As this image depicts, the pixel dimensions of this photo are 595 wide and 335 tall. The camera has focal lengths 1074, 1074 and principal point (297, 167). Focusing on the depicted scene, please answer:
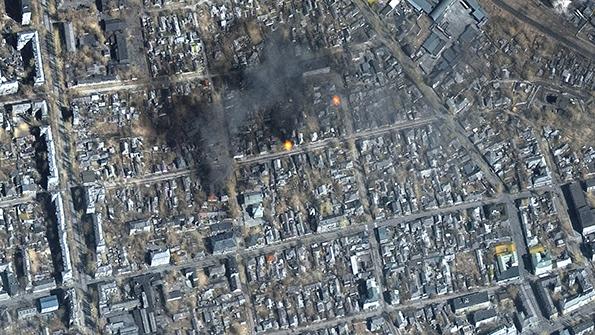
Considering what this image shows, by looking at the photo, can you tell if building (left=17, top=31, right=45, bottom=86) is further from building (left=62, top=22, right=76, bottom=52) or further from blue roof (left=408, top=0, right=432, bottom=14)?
blue roof (left=408, top=0, right=432, bottom=14)

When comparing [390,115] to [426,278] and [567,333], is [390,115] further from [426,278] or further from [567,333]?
[567,333]

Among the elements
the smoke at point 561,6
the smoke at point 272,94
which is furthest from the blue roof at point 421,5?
the smoke at point 272,94

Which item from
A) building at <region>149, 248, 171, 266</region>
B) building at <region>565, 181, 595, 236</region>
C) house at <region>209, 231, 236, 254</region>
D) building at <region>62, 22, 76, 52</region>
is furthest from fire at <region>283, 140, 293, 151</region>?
building at <region>565, 181, 595, 236</region>

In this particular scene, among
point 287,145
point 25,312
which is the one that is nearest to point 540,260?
point 287,145

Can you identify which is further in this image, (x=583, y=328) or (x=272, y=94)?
(x=583, y=328)

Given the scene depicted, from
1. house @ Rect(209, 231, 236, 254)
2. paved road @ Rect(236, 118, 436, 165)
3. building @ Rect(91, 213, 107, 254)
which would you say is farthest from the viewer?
paved road @ Rect(236, 118, 436, 165)

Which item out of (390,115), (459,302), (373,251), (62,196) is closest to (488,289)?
(459,302)

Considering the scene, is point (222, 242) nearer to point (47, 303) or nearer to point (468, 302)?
point (47, 303)

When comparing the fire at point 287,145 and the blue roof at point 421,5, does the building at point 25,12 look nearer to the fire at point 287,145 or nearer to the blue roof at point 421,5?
the fire at point 287,145

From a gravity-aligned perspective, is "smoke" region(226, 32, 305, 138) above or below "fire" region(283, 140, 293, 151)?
above

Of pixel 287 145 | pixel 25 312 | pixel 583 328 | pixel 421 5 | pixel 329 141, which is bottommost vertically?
pixel 583 328

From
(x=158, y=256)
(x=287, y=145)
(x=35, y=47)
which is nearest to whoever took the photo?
(x=158, y=256)

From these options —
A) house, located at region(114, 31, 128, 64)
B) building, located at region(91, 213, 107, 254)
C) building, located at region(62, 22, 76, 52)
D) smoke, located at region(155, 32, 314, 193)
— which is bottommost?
building, located at region(91, 213, 107, 254)

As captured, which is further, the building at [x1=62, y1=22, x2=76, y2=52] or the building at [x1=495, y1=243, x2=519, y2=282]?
the building at [x1=495, y1=243, x2=519, y2=282]
